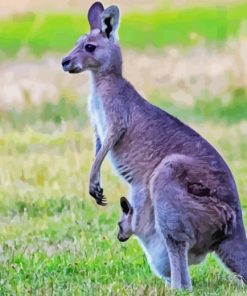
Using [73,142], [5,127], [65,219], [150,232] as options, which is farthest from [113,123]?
[5,127]

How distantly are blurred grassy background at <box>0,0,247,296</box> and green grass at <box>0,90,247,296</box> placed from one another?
0.04 feet

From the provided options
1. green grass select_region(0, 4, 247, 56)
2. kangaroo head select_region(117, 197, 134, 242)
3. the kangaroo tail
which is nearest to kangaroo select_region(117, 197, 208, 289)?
kangaroo head select_region(117, 197, 134, 242)

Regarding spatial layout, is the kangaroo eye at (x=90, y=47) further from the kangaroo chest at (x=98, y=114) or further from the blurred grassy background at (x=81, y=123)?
the blurred grassy background at (x=81, y=123)

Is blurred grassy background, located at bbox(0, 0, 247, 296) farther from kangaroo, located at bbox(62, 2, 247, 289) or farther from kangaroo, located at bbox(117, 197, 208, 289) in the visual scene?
kangaroo, located at bbox(62, 2, 247, 289)

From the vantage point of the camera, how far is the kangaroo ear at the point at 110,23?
711 centimetres

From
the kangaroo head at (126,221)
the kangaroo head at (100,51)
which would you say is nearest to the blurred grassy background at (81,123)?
the kangaroo head at (126,221)

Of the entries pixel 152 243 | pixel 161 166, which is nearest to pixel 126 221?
pixel 152 243

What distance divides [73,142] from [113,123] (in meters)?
4.76

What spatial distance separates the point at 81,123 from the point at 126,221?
634 centimetres

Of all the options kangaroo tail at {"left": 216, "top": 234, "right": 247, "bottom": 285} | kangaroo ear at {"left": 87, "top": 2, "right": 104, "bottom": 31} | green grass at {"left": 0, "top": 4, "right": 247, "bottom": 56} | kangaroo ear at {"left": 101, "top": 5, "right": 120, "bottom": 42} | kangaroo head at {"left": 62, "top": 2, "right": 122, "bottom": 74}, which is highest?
green grass at {"left": 0, "top": 4, "right": 247, "bottom": 56}

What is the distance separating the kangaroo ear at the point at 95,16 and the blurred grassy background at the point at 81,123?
4.56ft

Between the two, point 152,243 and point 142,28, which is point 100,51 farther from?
point 142,28

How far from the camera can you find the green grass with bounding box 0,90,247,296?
21.7 ft

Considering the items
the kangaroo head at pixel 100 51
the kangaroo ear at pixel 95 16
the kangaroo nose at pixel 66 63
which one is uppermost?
the kangaroo ear at pixel 95 16
